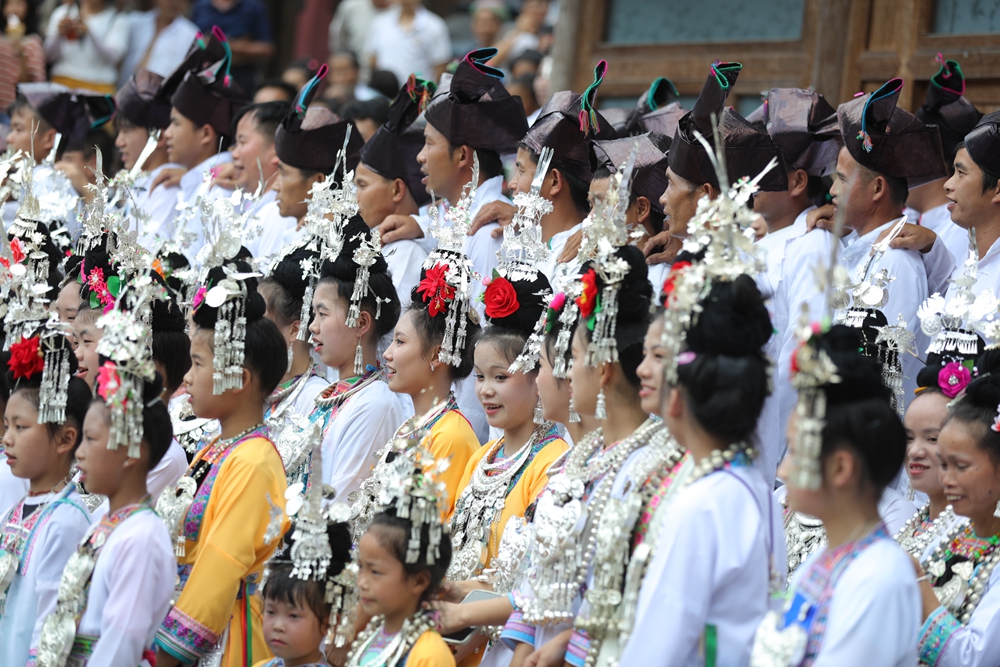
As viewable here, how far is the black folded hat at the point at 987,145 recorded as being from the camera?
466cm

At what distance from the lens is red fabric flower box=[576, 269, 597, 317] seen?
329 centimetres

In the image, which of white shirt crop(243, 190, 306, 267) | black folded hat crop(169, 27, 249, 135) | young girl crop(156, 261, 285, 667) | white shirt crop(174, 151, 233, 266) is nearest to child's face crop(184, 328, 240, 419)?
young girl crop(156, 261, 285, 667)

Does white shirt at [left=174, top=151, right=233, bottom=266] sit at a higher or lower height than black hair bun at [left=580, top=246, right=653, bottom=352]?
higher

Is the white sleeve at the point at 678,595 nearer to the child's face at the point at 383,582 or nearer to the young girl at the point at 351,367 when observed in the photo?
the child's face at the point at 383,582

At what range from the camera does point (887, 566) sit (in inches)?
99.0

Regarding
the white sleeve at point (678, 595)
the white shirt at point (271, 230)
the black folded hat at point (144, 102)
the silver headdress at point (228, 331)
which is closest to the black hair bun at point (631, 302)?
the white sleeve at point (678, 595)

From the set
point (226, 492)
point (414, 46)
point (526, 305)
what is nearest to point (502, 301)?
point (526, 305)

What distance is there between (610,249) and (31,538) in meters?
1.94

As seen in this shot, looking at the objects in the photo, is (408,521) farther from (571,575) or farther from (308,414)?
(308,414)

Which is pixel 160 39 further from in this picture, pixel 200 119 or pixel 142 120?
pixel 200 119

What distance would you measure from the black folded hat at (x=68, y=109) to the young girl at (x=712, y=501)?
6.21 metres

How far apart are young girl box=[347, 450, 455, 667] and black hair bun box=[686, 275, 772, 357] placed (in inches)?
36.9

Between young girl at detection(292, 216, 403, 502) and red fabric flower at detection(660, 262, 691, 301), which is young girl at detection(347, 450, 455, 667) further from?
young girl at detection(292, 216, 403, 502)

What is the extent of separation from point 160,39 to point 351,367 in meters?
6.40
